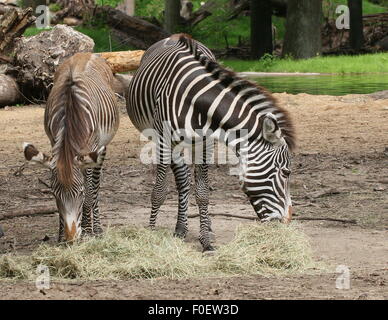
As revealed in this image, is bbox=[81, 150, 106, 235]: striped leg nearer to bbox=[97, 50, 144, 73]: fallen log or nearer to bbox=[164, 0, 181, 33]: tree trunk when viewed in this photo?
bbox=[97, 50, 144, 73]: fallen log

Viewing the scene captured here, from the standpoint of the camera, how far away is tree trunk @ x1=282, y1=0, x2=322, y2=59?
2650 cm

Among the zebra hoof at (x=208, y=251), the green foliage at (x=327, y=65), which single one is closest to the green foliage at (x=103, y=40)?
the green foliage at (x=327, y=65)

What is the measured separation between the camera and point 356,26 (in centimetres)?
2806

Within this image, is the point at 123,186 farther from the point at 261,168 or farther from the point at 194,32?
the point at 194,32

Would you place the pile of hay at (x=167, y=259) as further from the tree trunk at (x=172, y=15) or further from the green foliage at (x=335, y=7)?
the green foliage at (x=335, y=7)

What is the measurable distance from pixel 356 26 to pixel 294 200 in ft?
60.0

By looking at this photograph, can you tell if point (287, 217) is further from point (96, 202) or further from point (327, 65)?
point (327, 65)

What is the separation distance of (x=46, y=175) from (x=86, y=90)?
4.16 m

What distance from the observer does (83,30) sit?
103 feet

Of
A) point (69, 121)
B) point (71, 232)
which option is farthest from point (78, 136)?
point (71, 232)

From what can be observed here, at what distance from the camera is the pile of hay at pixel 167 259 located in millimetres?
7180

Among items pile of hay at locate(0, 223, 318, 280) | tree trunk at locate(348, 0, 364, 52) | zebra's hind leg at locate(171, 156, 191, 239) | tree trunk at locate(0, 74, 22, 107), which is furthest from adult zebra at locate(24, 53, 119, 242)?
tree trunk at locate(348, 0, 364, 52)

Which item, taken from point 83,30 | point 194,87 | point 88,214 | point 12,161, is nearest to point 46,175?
point 12,161

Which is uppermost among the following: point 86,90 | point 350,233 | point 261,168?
point 86,90
